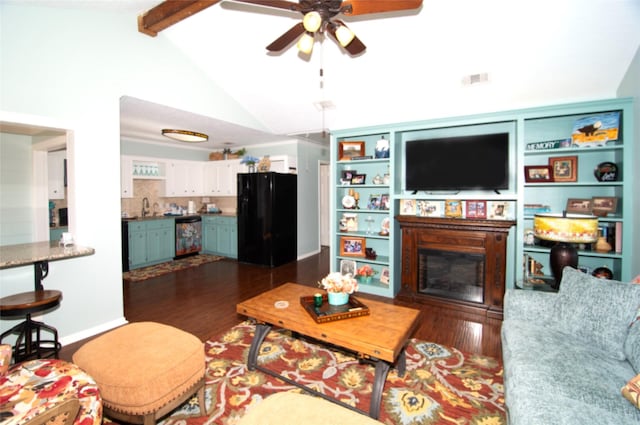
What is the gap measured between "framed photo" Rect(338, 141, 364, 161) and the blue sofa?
8.45ft

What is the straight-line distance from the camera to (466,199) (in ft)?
11.3

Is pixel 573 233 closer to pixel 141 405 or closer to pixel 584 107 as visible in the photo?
pixel 584 107

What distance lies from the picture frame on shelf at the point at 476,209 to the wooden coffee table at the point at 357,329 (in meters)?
1.89

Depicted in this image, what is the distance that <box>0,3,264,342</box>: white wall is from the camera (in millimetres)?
2354

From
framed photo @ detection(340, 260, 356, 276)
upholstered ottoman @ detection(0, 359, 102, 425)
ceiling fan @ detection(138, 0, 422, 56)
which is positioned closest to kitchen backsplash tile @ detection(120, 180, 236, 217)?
framed photo @ detection(340, 260, 356, 276)

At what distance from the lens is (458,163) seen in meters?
3.43

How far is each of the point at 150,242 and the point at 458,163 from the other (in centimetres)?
530

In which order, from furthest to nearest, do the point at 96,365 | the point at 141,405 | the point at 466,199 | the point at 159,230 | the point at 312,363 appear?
the point at 159,230
the point at 466,199
the point at 312,363
the point at 96,365
the point at 141,405

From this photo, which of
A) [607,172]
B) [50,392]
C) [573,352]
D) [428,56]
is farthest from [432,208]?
[50,392]

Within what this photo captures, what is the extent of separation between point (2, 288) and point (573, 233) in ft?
15.2

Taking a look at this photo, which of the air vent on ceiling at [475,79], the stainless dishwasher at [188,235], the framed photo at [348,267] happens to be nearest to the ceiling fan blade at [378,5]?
the air vent on ceiling at [475,79]

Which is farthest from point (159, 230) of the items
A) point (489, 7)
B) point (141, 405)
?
point (489, 7)

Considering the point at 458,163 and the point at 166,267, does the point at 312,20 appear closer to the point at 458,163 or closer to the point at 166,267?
the point at 458,163

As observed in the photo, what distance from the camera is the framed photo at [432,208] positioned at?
370 cm
